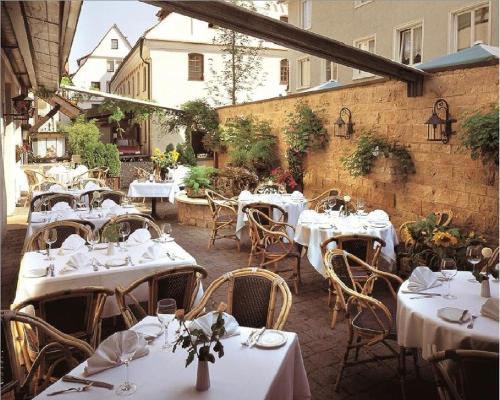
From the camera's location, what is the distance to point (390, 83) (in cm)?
714

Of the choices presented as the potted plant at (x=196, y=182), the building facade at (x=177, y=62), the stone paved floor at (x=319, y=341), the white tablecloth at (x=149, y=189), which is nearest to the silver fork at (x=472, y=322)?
→ the stone paved floor at (x=319, y=341)

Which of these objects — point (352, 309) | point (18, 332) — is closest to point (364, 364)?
point (352, 309)

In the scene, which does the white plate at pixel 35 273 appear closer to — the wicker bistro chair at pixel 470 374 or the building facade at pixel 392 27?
the wicker bistro chair at pixel 470 374

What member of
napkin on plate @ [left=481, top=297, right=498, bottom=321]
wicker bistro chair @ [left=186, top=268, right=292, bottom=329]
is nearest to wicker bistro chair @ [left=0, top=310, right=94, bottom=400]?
wicker bistro chair @ [left=186, top=268, right=292, bottom=329]

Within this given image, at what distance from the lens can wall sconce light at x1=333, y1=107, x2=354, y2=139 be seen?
8.12m

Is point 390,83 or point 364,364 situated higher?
point 390,83

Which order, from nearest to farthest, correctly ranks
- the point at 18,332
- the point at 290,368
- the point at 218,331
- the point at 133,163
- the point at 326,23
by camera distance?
1. the point at 218,331
2. the point at 290,368
3. the point at 18,332
4. the point at 326,23
5. the point at 133,163

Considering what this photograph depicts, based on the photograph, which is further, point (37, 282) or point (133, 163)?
point (133, 163)

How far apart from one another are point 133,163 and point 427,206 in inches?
517

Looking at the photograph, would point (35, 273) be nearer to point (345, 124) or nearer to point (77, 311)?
point (77, 311)

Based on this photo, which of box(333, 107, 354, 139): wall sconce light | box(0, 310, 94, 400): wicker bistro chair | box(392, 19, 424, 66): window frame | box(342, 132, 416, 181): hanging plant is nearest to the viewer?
box(0, 310, 94, 400): wicker bistro chair

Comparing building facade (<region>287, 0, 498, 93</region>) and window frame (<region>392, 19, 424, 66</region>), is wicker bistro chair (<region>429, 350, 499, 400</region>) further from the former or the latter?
window frame (<region>392, 19, 424, 66</region>)

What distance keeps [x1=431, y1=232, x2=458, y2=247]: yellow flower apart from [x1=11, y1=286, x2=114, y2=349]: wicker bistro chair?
369cm

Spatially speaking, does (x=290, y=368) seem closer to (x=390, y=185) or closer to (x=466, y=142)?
(x=466, y=142)
